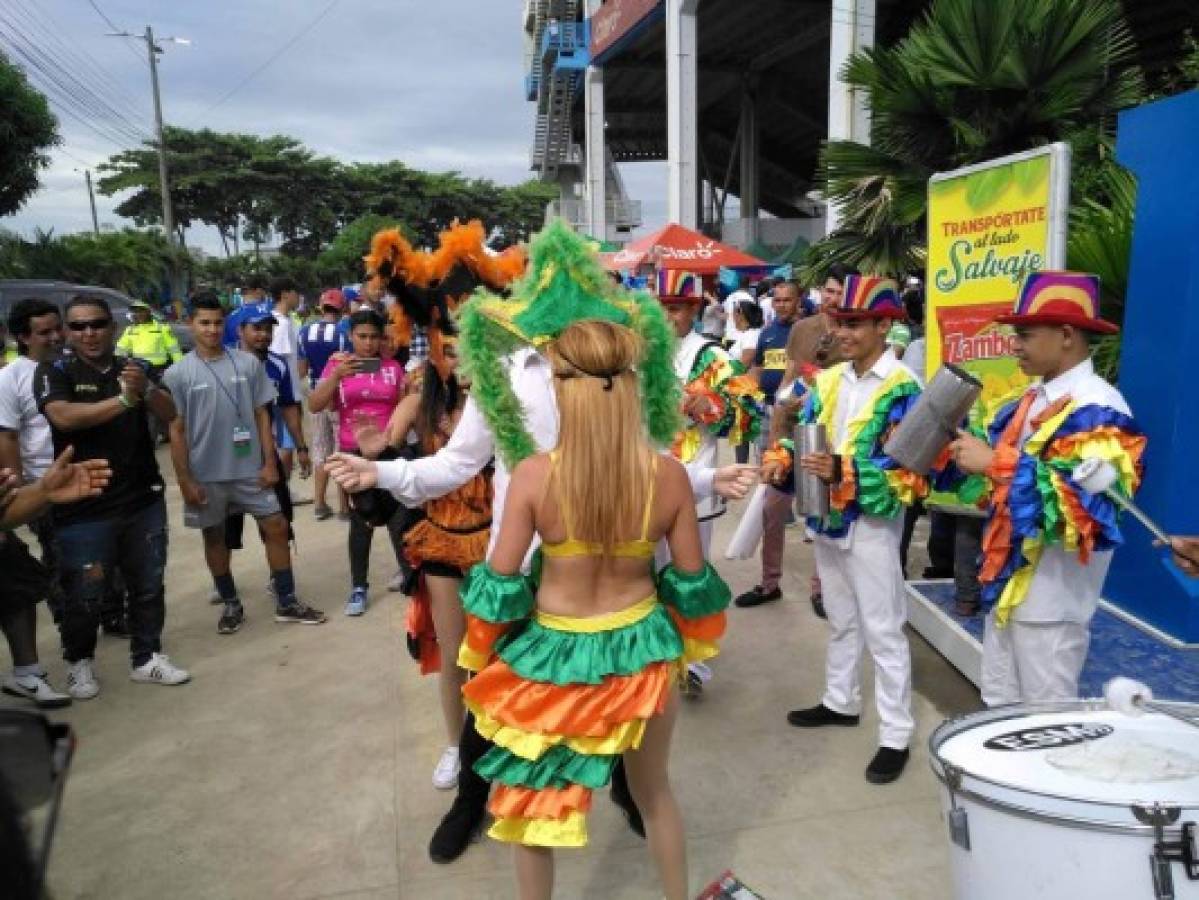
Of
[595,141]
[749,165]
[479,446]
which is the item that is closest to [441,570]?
[479,446]

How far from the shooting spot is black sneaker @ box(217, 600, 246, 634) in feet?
→ 16.7

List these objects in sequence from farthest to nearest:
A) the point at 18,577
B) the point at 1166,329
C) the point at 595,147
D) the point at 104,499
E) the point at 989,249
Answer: the point at 595,147 < the point at 989,249 < the point at 104,499 < the point at 1166,329 < the point at 18,577

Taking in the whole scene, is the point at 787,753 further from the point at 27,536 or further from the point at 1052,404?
the point at 27,536

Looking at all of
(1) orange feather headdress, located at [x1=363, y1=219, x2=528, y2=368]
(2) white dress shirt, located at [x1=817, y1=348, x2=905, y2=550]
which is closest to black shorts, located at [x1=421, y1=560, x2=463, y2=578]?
(1) orange feather headdress, located at [x1=363, y1=219, x2=528, y2=368]

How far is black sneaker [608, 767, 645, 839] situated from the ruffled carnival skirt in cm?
94

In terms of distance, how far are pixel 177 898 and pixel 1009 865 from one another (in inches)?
102

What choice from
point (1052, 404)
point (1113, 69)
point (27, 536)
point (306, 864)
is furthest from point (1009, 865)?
point (27, 536)

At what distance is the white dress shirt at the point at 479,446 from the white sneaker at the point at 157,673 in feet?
8.35

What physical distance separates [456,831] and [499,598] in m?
1.37

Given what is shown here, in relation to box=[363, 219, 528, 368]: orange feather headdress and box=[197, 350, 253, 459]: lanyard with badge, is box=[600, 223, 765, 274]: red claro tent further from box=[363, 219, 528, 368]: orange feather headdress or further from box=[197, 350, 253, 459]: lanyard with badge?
box=[363, 219, 528, 368]: orange feather headdress

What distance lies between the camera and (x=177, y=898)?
2840mm

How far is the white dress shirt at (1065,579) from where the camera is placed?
280cm

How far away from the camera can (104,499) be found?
4.14 m

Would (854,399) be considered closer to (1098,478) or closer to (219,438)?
(1098,478)
